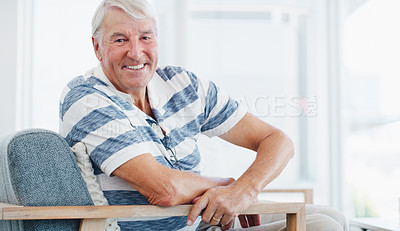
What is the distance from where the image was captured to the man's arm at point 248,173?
1306 millimetres

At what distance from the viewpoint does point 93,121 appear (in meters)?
1.35

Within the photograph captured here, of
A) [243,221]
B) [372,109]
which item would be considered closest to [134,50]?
[243,221]

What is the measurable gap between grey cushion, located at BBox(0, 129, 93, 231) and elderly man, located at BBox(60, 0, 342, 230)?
3.7 inches

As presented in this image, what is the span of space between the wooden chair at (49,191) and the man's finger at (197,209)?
0.07 feet

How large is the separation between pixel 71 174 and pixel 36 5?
267 cm

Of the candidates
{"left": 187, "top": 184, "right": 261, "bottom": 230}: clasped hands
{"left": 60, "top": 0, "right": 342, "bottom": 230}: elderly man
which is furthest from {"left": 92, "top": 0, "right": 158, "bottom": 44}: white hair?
{"left": 187, "top": 184, "right": 261, "bottom": 230}: clasped hands

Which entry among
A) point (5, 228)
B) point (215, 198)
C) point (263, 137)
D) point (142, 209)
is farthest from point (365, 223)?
point (5, 228)

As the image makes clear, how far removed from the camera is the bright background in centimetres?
335

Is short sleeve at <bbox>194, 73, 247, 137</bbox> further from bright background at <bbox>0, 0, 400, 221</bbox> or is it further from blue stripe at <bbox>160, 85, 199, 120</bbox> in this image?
bright background at <bbox>0, 0, 400, 221</bbox>

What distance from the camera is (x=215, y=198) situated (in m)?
1.31

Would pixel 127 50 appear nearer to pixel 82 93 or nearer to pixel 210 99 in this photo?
pixel 82 93

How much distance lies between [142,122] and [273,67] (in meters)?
2.44

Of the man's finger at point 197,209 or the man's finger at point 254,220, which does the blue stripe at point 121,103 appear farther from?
the man's finger at point 254,220

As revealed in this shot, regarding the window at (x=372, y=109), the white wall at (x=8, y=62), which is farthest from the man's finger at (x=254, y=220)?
the white wall at (x=8, y=62)
